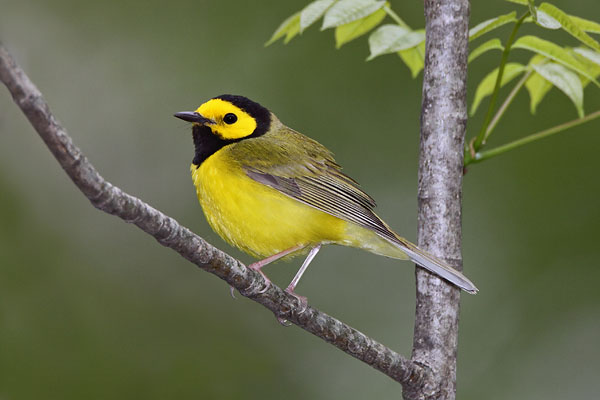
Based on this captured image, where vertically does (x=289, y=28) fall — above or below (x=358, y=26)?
below

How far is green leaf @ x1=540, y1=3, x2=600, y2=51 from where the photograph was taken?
117 inches

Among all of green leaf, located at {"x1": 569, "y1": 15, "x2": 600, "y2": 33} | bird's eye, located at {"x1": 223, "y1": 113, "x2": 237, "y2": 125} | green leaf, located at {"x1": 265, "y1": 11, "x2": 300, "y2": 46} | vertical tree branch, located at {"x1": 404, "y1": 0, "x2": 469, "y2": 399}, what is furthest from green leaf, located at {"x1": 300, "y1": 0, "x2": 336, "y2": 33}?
green leaf, located at {"x1": 569, "y1": 15, "x2": 600, "y2": 33}

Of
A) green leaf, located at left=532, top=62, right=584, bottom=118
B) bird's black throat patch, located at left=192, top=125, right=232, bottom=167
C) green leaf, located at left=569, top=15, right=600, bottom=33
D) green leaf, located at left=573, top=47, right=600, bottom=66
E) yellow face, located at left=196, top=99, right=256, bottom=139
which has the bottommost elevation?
bird's black throat patch, located at left=192, top=125, right=232, bottom=167

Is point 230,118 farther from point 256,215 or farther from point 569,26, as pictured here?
point 569,26

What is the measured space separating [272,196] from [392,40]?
95cm

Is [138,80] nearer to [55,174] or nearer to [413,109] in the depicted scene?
[55,174]

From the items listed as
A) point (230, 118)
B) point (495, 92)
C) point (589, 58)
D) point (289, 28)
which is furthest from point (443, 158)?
point (230, 118)

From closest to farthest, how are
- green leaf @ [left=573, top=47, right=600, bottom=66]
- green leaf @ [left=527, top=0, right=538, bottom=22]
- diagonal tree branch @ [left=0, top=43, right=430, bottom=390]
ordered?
1. diagonal tree branch @ [left=0, top=43, right=430, bottom=390]
2. green leaf @ [left=527, top=0, right=538, bottom=22]
3. green leaf @ [left=573, top=47, right=600, bottom=66]

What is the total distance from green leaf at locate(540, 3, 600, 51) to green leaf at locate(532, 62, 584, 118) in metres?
0.34

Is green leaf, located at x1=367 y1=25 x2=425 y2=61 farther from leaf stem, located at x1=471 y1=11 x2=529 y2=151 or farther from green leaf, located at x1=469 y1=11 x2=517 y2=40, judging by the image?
leaf stem, located at x1=471 y1=11 x2=529 y2=151

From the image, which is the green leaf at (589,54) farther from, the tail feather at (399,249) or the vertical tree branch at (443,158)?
the tail feather at (399,249)

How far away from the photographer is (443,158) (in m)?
3.11

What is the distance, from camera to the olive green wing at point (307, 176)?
3.71 m

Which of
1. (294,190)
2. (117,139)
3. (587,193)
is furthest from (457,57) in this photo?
(117,139)
